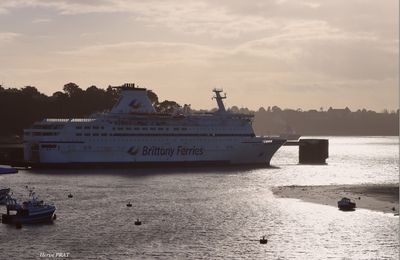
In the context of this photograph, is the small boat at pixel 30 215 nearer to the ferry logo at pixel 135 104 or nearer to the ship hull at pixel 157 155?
the ship hull at pixel 157 155

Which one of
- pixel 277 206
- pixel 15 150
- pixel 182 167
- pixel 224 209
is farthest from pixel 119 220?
pixel 15 150

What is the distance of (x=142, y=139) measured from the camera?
391 feet

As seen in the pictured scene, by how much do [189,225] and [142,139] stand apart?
59.8m

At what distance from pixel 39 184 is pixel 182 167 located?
119 ft

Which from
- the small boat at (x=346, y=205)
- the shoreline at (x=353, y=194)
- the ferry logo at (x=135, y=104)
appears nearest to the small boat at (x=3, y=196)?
the shoreline at (x=353, y=194)

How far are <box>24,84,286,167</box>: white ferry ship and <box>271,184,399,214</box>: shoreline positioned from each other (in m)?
32.3

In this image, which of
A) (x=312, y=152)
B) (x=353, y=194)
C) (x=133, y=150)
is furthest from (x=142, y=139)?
(x=353, y=194)

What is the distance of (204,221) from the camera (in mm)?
62750

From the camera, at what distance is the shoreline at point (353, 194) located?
2879 inches

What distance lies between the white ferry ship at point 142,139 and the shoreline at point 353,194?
32262 millimetres

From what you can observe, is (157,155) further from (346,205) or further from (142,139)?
(346,205)

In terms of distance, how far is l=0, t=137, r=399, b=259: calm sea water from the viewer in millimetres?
50250

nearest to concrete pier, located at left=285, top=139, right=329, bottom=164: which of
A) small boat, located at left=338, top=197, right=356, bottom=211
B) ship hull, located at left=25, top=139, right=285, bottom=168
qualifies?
ship hull, located at left=25, top=139, right=285, bottom=168

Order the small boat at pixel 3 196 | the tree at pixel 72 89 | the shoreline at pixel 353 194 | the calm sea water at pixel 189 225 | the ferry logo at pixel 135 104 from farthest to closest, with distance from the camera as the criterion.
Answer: the tree at pixel 72 89
the ferry logo at pixel 135 104
the shoreline at pixel 353 194
the small boat at pixel 3 196
the calm sea water at pixel 189 225
